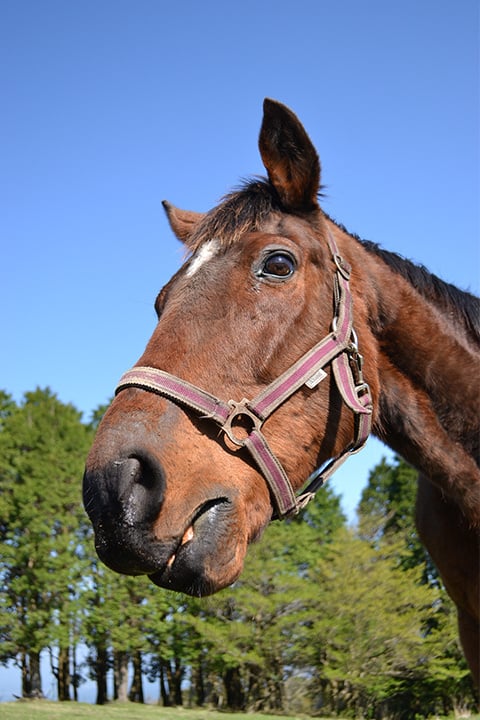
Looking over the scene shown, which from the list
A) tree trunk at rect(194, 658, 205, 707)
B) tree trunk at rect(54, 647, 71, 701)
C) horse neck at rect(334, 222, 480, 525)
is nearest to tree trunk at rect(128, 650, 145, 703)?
tree trunk at rect(194, 658, 205, 707)

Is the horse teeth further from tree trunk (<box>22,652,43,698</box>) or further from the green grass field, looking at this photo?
tree trunk (<box>22,652,43,698</box>)

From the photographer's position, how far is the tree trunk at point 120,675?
110 feet

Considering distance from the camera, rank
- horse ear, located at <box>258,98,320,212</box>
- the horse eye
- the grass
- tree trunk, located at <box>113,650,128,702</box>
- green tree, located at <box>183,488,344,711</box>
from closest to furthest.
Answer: the horse eye → horse ear, located at <box>258,98,320,212</box> → the grass → green tree, located at <box>183,488,344,711</box> → tree trunk, located at <box>113,650,128,702</box>

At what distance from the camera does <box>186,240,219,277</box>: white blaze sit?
3011mm

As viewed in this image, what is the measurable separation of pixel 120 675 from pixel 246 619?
860 cm

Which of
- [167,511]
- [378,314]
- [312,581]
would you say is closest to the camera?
[167,511]

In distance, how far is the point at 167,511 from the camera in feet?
7.82

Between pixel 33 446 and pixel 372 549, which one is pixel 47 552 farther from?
pixel 372 549

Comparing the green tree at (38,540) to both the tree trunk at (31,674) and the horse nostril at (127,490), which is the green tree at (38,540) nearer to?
the tree trunk at (31,674)

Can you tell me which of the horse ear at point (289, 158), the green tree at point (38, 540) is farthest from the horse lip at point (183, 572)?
the green tree at point (38, 540)

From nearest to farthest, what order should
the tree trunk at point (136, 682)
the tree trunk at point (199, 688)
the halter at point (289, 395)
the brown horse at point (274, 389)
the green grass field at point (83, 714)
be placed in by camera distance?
the brown horse at point (274, 389) → the halter at point (289, 395) → the green grass field at point (83, 714) → the tree trunk at point (199, 688) → the tree trunk at point (136, 682)

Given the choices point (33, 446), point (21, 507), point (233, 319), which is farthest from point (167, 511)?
point (33, 446)

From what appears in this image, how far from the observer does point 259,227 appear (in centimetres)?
313

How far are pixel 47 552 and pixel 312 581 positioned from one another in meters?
13.8
